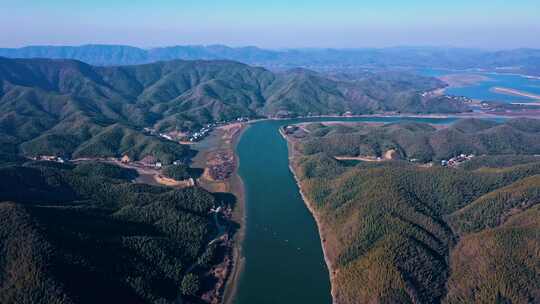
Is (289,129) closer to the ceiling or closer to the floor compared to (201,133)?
closer to the ceiling

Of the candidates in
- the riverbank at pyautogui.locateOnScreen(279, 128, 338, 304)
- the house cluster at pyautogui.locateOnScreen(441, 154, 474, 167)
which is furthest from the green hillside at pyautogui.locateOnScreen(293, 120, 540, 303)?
the house cluster at pyautogui.locateOnScreen(441, 154, 474, 167)

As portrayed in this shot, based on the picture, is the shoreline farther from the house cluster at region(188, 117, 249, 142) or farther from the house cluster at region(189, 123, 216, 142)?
the house cluster at region(188, 117, 249, 142)

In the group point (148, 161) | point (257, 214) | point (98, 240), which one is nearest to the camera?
point (98, 240)

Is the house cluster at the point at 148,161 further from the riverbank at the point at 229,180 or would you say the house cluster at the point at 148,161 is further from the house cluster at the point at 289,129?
the house cluster at the point at 289,129

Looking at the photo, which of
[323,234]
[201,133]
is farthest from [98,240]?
[201,133]

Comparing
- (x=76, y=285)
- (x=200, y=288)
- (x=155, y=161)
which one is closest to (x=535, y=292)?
(x=200, y=288)

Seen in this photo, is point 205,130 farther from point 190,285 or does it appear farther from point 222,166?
point 190,285

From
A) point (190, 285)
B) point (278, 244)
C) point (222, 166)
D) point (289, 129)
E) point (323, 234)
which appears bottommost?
point (278, 244)
